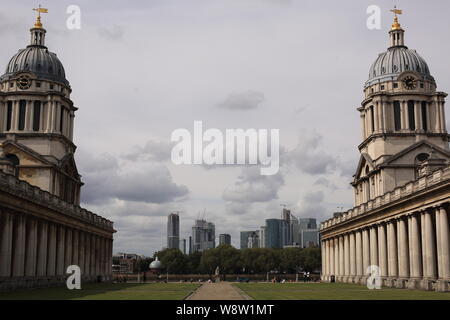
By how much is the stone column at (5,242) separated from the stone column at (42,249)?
1218 centimetres

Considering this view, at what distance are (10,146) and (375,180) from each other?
60581mm

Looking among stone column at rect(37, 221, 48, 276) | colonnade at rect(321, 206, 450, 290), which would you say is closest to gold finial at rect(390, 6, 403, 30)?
colonnade at rect(321, 206, 450, 290)

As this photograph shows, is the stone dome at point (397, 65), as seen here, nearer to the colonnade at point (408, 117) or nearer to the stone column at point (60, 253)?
the colonnade at point (408, 117)

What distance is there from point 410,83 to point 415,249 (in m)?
46.6

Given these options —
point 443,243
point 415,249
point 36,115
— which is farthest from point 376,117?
point 36,115

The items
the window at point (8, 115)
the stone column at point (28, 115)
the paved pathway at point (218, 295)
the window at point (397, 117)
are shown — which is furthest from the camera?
the window at point (397, 117)

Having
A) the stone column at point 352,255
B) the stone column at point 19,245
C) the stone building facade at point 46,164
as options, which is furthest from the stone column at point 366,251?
the stone column at point 19,245

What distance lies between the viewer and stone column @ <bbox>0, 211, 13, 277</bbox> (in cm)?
6456

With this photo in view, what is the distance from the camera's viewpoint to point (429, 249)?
69688mm

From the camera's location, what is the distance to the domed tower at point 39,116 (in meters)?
98.6

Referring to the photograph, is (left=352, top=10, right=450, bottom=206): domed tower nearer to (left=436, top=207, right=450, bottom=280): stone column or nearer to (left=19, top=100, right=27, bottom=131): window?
(left=436, top=207, right=450, bottom=280): stone column

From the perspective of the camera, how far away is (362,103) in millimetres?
120188

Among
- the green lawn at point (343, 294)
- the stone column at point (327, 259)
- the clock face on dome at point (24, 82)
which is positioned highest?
the clock face on dome at point (24, 82)
